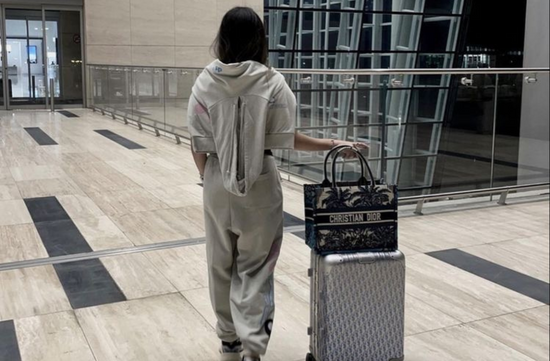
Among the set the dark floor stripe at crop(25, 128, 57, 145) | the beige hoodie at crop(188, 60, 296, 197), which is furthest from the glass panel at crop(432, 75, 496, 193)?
the dark floor stripe at crop(25, 128, 57, 145)

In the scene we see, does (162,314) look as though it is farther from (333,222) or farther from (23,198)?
(23,198)

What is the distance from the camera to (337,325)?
2248 mm

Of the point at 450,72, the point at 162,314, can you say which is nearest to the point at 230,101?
the point at 162,314

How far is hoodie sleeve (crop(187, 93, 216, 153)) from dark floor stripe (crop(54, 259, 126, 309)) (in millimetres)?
1317

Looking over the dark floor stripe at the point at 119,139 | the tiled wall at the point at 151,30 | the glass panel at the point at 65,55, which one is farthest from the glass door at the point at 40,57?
the dark floor stripe at the point at 119,139

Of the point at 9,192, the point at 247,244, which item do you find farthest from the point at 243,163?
the point at 9,192

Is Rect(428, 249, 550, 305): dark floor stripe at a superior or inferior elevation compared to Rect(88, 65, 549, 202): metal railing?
inferior

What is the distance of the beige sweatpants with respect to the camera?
2.14 meters

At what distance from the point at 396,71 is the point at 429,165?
1.24 meters

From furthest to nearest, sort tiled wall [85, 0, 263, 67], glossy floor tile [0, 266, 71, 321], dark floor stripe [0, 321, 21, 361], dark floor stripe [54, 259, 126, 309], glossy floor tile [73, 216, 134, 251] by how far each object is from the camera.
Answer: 1. tiled wall [85, 0, 263, 67]
2. glossy floor tile [73, 216, 134, 251]
3. dark floor stripe [54, 259, 126, 309]
4. glossy floor tile [0, 266, 71, 321]
5. dark floor stripe [0, 321, 21, 361]

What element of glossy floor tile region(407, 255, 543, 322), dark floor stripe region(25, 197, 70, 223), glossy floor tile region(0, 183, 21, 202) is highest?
glossy floor tile region(0, 183, 21, 202)

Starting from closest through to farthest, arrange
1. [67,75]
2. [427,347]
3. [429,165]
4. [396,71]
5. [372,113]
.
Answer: [427,347] → [396,71] → [372,113] → [429,165] → [67,75]

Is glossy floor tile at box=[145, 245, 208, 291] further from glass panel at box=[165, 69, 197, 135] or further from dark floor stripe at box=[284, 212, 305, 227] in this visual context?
glass panel at box=[165, 69, 197, 135]

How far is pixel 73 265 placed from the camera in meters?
3.65
